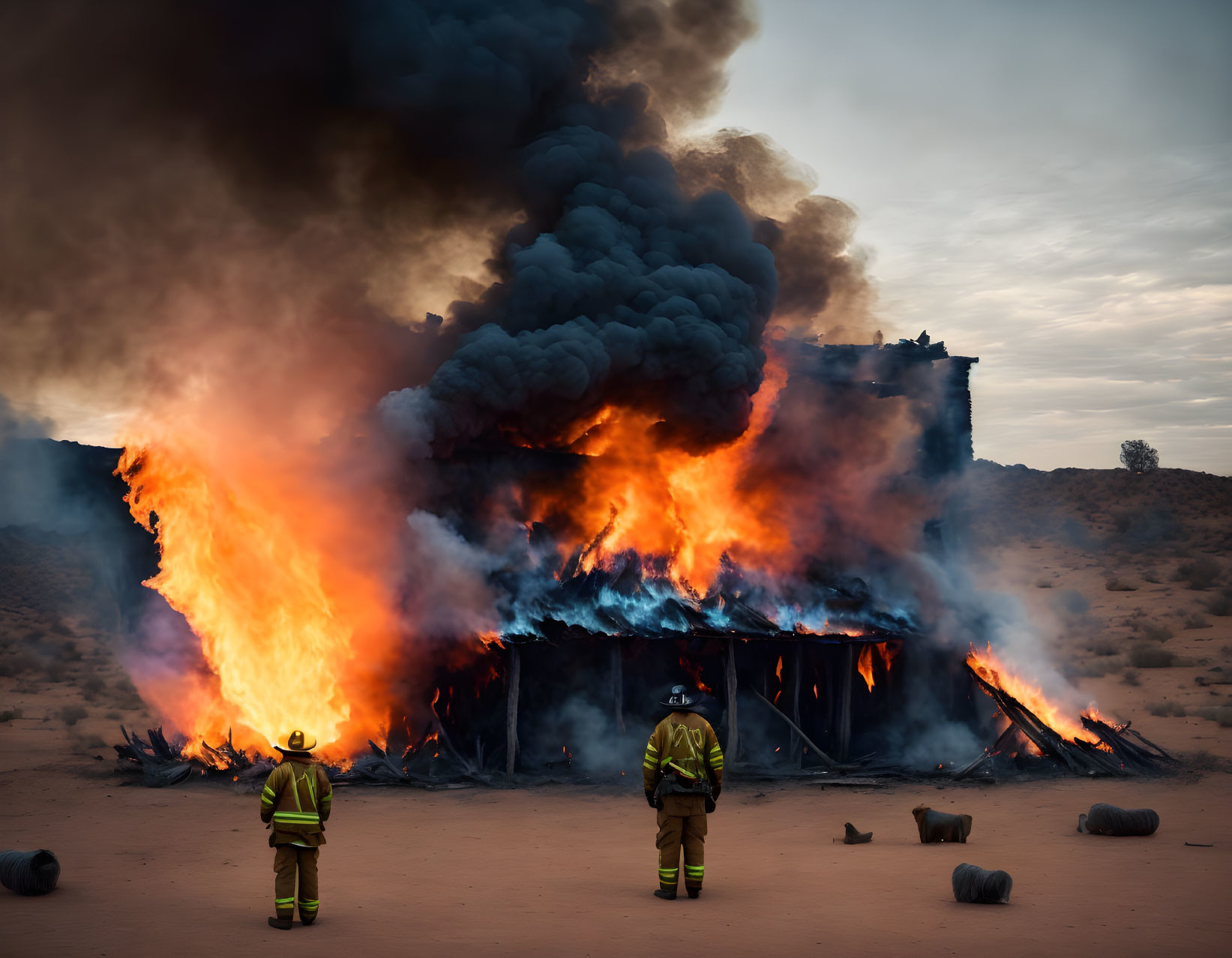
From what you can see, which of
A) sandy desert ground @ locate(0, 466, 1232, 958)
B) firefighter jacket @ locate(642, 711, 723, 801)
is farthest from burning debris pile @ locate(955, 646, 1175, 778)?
firefighter jacket @ locate(642, 711, 723, 801)

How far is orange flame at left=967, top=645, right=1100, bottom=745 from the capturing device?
736 inches

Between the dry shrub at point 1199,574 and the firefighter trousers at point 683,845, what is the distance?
42.5 metres

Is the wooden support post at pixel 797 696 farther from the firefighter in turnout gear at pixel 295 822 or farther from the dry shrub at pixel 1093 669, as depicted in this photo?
the dry shrub at pixel 1093 669

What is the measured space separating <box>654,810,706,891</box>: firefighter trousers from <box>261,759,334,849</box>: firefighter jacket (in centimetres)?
309

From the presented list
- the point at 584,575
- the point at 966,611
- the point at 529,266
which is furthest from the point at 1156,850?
the point at 529,266

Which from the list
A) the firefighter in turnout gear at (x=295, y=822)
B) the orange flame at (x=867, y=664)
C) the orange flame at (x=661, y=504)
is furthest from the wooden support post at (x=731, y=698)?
the firefighter in turnout gear at (x=295, y=822)

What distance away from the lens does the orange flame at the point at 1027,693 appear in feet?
61.3

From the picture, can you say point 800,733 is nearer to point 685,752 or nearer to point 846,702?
point 846,702

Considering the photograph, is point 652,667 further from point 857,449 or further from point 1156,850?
point 1156,850

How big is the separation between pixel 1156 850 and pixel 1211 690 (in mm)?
18004

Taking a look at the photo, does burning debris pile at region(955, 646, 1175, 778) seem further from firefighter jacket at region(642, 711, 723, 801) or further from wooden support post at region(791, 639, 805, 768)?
firefighter jacket at region(642, 711, 723, 801)

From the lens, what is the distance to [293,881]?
8.71 meters

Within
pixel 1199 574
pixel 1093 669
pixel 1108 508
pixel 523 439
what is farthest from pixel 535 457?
pixel 1108 508

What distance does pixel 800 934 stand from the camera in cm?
844
